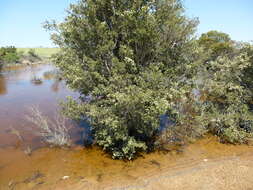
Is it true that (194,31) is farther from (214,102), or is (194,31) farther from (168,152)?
(168,152)

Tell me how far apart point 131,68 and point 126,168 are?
4.72m

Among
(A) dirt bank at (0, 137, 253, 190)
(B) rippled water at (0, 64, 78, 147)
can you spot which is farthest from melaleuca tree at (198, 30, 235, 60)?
(B) rippled water at (0, 64, 78, 147)

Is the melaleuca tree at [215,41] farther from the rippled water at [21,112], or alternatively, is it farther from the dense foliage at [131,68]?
the rippled water at [21,112]

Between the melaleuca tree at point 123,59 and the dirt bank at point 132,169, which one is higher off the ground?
the melaleuca tree at point 123,59

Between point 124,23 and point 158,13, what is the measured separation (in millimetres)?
1919

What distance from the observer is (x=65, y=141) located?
33.9 ft

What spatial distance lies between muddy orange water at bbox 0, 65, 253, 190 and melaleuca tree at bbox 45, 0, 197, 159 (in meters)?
1.09

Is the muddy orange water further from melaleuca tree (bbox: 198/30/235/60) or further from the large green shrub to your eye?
the large green shrub

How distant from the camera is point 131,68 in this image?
8680 millimetres

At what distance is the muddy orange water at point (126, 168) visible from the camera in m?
7.08

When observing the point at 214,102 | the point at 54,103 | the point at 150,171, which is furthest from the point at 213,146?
the point at 54,103

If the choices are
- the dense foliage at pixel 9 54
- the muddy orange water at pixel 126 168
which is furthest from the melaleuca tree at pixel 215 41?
the dense foliage at pixel 9 54

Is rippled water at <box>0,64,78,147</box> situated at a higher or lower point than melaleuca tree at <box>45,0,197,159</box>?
lower

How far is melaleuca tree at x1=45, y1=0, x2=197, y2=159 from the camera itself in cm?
802
